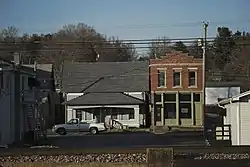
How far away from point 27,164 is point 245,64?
60061 mm

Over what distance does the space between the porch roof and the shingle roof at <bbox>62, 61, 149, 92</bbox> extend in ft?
3.90

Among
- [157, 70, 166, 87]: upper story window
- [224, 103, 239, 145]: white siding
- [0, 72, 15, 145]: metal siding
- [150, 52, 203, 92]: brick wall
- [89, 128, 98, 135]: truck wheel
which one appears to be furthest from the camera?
[157, 70, 166, 87]: upper story window

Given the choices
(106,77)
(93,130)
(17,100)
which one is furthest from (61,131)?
(106,77)

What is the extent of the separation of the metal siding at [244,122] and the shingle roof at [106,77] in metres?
35.7

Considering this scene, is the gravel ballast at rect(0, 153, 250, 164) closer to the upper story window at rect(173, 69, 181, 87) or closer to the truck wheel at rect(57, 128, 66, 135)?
the truck wheel at rect(57, 128, 66, 135)

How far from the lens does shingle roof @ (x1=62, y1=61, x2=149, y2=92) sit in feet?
208

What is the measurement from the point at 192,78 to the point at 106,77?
9.92 metres

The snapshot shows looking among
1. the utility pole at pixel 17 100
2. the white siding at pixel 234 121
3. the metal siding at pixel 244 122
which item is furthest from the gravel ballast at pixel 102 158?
the utility pole at pixel 17 100

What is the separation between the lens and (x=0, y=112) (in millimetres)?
33438

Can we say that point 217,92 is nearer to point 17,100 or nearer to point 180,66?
point 180,66

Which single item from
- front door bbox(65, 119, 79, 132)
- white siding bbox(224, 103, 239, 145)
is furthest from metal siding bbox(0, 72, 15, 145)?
front door bbox(65, 119, 79, 132)

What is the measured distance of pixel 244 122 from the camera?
26.2 meters

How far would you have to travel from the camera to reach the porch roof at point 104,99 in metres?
59.9

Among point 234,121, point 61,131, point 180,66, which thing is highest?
point 180,66
